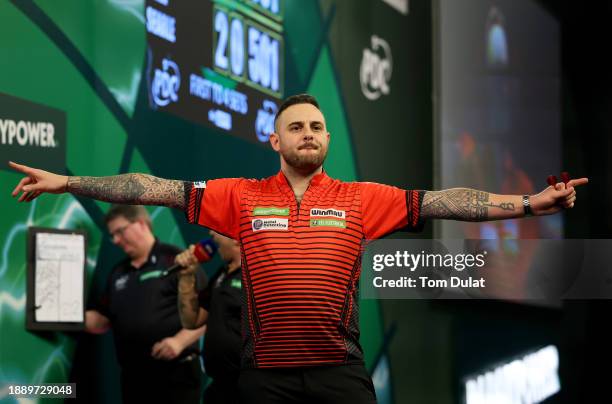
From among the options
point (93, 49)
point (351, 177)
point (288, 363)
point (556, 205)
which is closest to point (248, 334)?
point (288, 363)

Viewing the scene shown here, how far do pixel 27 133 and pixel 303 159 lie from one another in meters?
2.11

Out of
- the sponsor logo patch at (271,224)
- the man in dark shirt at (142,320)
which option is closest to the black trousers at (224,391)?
the man in dark shirt at (142,320)

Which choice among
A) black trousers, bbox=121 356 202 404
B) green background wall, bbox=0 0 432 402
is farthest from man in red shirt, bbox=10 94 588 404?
black trousers, bbox=121 356 202 404

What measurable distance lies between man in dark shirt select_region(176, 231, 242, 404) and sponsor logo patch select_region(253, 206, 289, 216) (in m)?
1.76

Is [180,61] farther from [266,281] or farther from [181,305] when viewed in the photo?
[266,281]

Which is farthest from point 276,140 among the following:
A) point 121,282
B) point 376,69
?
point 376,69

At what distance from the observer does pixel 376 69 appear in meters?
8.09

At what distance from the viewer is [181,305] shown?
16.0 feet

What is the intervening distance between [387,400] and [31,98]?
4.11 metres

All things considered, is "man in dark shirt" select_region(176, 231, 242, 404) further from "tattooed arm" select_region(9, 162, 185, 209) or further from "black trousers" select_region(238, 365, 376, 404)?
"black trousers" select_region(238, 365, 376, 404)

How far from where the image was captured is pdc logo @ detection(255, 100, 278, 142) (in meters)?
6.49

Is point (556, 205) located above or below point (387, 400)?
above

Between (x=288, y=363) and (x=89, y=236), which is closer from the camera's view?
(x=288, y=363)

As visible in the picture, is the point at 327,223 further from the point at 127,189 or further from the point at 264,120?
the point at 264,120
